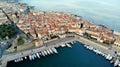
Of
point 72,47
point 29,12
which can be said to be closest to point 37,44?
point 72,47

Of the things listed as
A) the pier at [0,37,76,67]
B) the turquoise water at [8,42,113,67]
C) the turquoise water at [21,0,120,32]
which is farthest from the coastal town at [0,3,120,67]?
the turquoise water at [21,0,120,32]

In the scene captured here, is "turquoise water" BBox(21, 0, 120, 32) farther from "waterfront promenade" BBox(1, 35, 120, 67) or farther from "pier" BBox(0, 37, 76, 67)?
"pier" BBox(0, 37, 76, 67)

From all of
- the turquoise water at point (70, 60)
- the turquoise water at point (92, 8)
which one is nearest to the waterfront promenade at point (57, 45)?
the turquoise water at point (70, 60)

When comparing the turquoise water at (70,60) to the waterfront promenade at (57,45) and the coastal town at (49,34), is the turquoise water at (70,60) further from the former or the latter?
the waterfront promenade at (57,45)

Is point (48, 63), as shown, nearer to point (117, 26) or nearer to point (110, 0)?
point (117, 26)

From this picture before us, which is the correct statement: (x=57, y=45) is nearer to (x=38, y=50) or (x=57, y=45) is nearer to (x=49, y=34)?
(x=38, y=50)

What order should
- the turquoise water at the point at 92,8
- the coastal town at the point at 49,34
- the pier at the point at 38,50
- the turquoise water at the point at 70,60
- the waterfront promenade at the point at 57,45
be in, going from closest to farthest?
the turquoise water at the point at 70,60
the pier at the point at 38,50
the waterfront promenade at the point at 57,45
the coastal town at the point at 49,34
the turquoise water at the point at 92,8
